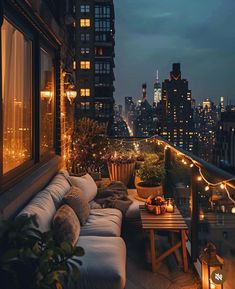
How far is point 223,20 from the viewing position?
160 meters

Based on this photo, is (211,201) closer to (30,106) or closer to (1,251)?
(1,251)

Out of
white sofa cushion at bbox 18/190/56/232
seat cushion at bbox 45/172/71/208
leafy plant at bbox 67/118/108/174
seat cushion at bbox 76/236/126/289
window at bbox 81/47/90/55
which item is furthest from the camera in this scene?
window at bbox 81/47/90/55

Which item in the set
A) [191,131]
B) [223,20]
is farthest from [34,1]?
[223,20]

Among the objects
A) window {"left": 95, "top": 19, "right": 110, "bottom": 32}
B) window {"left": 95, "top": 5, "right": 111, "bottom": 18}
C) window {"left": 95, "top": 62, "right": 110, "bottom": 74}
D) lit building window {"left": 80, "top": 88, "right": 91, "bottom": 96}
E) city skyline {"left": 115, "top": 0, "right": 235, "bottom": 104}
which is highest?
city skyline {"left": 115, "top": 0, "right": 235, "bottom": 104}

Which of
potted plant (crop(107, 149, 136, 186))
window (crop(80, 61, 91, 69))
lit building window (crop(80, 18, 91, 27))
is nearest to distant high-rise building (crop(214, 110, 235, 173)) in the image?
window (crop(80, 61, 91, 69))

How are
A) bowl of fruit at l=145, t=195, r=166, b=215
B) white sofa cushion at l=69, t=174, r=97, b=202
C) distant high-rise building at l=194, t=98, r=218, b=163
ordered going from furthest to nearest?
distant high-rise building at l=194, t=98, r=218, b=163
white sofa cushion at l=69, t=174, r=97, b=202
bowl of fruit at l=145, t=195, r=166, b=215

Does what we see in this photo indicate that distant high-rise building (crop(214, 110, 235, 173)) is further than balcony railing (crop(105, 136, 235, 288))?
Yes

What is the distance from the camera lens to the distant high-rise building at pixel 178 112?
95.0m

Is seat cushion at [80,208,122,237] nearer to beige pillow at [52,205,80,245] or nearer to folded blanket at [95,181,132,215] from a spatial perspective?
folded blanket at [95,181,132,215]

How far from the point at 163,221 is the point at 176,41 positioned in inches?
7903

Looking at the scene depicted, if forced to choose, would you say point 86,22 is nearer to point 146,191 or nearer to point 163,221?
point 146,191

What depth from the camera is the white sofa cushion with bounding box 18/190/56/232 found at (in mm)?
2930

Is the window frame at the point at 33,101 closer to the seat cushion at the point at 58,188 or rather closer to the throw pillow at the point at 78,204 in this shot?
the seat cushion at the point at 58,188

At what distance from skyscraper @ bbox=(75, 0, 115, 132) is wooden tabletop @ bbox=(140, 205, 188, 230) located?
42665mm
